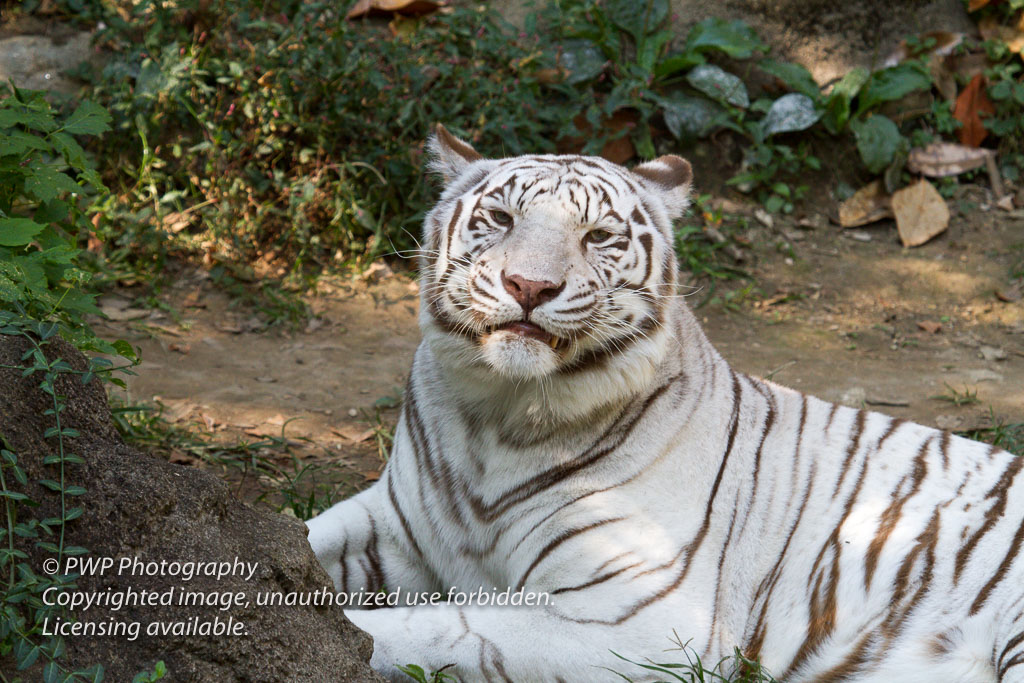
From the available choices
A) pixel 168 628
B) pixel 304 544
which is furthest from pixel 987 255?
pixel 168 628

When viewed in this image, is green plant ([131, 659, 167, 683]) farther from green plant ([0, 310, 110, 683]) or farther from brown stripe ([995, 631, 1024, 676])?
brown stripe ([995, 631, 1024, 676])

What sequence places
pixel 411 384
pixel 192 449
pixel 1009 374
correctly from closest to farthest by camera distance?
pixel 411 384 → pixel 192 449 → pixel 1009 374

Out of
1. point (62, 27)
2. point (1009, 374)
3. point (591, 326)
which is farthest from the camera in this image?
point (62, 27)

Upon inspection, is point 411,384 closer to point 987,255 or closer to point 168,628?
point 168,628

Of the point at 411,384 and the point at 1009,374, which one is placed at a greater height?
the point at 411,384

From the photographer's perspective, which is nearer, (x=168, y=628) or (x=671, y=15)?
(x=168, y=628)

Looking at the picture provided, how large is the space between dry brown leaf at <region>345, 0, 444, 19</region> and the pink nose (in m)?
4.37

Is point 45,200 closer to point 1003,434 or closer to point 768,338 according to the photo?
point 1003,434

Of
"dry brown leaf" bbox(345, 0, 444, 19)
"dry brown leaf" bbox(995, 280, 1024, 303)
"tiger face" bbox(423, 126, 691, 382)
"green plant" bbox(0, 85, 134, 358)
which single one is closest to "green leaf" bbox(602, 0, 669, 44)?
"dry brown leaf" bbox(345, 0, 444, 19)

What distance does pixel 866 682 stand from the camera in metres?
2.50

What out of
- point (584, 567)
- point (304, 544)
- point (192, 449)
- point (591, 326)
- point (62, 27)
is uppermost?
point (591, 326)

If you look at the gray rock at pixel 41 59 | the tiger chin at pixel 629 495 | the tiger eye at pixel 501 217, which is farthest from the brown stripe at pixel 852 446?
the gray rock at pixel 41 59

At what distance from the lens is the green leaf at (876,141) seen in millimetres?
6516

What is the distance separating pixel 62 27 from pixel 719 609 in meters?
5.38
